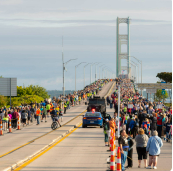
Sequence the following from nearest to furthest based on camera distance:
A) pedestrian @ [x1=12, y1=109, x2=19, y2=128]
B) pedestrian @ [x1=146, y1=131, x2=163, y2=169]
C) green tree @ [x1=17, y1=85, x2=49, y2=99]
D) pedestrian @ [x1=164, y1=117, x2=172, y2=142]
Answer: pedestrian @ [x1=146, y1=131, x2=163, y2=169]
pedestrian @ [x1=164, y1=117, x2=172, y2=142]
pedestrian @ [x1=12, y1=109, x2=19, y2=128]
green tree @ [x1=17, y1=85, x2=49, y2=99]

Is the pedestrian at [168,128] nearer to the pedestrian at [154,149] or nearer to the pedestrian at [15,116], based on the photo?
the pedestrian at [154,149]

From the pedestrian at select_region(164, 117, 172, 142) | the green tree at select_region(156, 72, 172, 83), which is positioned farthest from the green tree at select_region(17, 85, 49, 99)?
the pedestrian at select_region(164, 117, 172, 142)

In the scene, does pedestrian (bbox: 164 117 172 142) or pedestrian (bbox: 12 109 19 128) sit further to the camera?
pedestrian (bbox: 12 109 19 128)

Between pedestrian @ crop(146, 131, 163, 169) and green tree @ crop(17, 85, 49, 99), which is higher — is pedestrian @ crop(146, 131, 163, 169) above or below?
below

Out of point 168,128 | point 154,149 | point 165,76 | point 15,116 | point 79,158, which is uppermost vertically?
point 165,76

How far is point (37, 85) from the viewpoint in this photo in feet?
518

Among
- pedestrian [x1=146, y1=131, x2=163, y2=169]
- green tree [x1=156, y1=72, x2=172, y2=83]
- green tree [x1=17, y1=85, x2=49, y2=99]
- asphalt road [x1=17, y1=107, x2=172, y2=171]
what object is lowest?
asphalt road [x1=17, y1=107, x2=172, y2=171]

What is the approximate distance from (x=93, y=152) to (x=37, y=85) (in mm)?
140331

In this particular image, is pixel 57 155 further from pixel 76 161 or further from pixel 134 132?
pixel 134 132

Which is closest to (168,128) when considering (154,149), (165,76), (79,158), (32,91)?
(79,158)

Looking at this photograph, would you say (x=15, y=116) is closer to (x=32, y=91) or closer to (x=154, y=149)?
(x=154, y=149)

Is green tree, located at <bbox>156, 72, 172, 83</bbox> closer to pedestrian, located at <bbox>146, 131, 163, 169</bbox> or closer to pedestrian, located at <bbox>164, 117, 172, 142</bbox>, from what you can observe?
pedestrian, located at <bbox>164, 117, 172, 142</bbox>

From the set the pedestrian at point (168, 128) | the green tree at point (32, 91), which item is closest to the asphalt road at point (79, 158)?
the pedestrian at point (168, 128)

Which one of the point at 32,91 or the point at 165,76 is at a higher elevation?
the point at 165,76
